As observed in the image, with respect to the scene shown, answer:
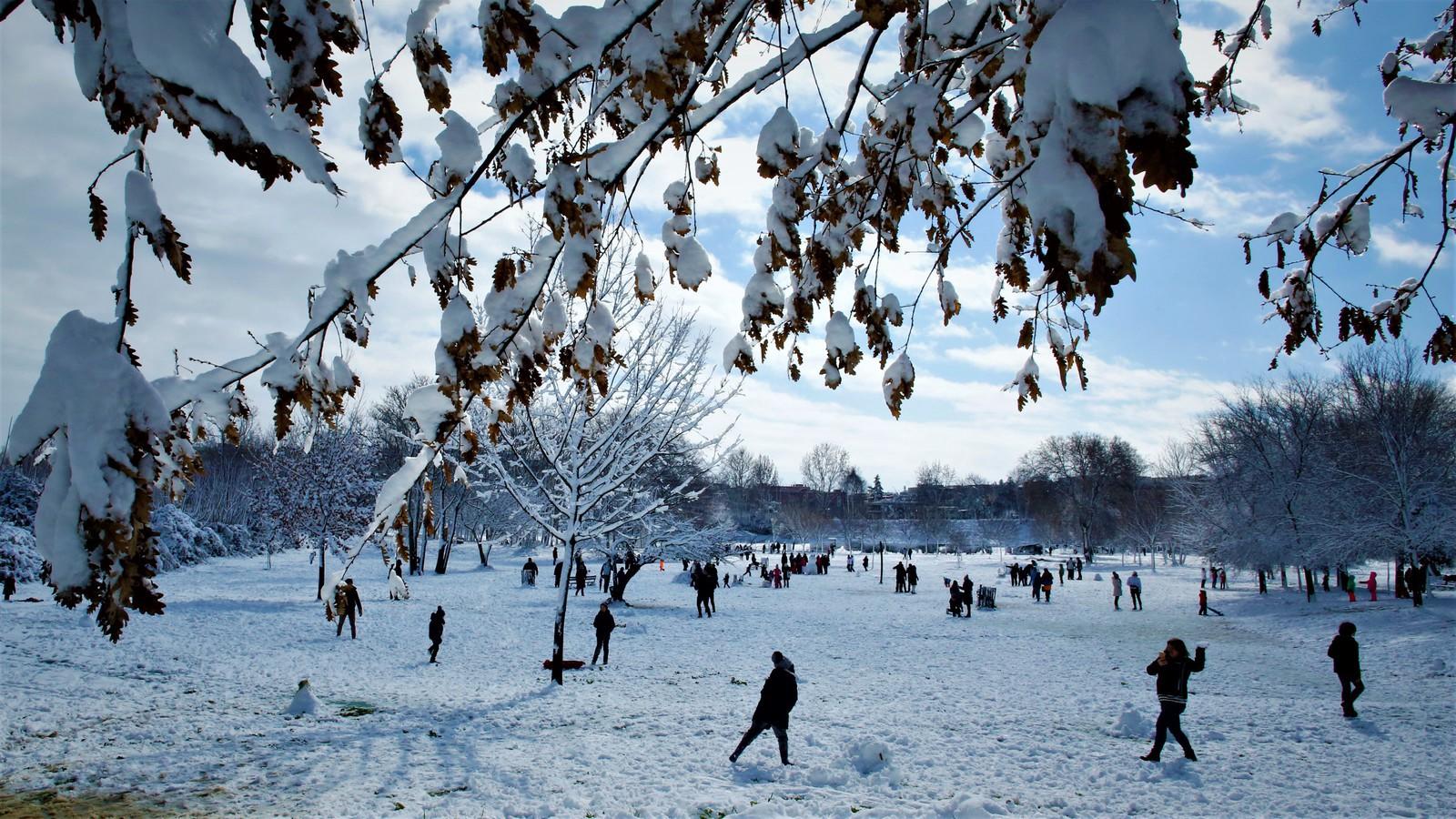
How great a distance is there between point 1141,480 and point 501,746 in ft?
252

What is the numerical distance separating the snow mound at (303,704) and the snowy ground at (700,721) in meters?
0.24

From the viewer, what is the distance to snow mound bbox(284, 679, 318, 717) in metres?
9.17

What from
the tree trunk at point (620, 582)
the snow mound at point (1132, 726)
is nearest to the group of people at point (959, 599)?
the tree trunk at point (620, 582)

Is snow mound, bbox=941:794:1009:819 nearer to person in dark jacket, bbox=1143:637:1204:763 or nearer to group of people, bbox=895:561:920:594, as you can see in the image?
person in dark jacket, bbox=1143:637:1204:763

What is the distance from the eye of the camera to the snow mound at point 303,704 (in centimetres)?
917

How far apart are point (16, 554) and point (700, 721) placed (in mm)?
26663

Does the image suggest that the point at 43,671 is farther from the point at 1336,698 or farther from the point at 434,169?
the point at 1336,698

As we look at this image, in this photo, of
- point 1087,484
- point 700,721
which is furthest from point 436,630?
point 1087,484

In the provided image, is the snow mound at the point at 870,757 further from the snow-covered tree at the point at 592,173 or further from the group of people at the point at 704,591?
the group of people at the point at 704,591

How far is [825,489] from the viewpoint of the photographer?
9712cm

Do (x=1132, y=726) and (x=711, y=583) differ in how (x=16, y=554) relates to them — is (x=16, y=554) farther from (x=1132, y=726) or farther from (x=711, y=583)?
(x=1132, y=726)

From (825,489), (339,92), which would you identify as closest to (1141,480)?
(825,489)

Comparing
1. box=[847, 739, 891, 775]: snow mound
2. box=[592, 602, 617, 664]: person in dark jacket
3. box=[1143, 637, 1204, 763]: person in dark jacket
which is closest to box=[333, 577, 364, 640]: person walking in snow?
box=[592, 602, 617, 664]: person in dark jacket

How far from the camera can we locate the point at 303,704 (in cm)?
927
